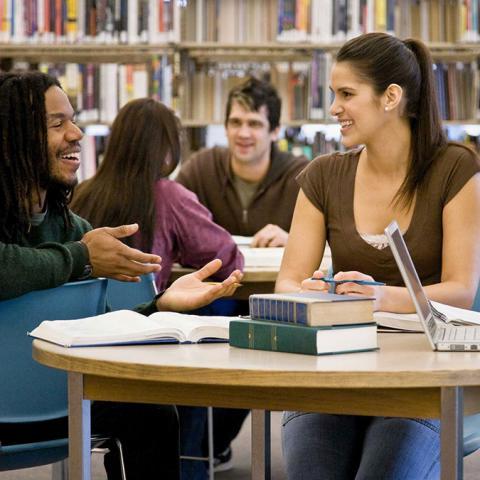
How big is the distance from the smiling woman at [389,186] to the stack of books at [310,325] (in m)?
0.58

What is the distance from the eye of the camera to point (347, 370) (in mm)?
1309

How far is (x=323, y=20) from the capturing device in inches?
198

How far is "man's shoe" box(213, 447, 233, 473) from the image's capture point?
10.8ft

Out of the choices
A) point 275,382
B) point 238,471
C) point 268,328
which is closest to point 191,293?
point 268,328

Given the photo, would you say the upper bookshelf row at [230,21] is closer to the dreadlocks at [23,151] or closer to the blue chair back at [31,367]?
the dreadlocks at [23,151]

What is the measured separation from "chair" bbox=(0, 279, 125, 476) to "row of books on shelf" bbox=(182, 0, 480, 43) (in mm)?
3427

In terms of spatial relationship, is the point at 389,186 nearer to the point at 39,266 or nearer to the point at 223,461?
the point at 39,266

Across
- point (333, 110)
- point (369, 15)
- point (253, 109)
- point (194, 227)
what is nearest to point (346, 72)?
point (333, 110)

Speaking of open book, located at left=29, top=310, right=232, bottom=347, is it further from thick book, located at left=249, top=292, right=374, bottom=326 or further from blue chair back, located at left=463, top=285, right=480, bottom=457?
blue chair back, located at left=463, top=285, right=480, bottom=457

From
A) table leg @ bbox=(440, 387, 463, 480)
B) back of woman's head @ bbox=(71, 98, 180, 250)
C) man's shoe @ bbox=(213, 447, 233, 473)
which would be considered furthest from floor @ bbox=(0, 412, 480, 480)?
table leg @ bbox=(440, 387, 463, 480)

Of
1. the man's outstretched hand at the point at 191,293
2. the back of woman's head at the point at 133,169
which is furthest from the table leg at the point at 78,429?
the back of woman's head at the point at 133,169

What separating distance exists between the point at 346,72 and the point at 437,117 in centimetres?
23

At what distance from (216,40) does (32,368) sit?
360 centimetres

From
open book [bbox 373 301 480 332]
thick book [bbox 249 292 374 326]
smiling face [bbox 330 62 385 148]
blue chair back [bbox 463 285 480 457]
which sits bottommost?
blue chair back [bbox 463 285 480 457]
